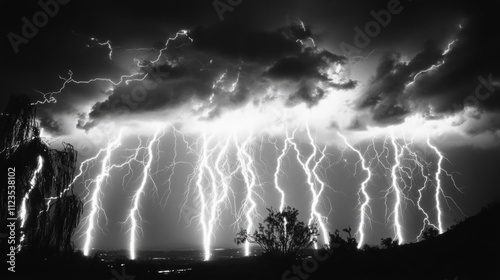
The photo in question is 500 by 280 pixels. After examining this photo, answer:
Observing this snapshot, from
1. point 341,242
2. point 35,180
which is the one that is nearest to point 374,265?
point 341,242

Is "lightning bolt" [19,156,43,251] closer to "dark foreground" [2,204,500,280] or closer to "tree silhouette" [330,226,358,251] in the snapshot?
"dark foreground" [2,204,500,280]

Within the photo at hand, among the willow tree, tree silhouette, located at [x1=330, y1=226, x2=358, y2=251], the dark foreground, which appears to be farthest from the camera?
tree silhouette, located at [x1=330, y1=226, x2=358, y2=251]

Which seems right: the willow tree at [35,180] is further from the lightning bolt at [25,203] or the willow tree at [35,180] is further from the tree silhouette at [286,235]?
the tree silhouette at [286,235]

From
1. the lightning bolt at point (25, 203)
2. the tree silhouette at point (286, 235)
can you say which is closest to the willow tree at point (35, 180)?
the lightning bolt at point (25, 203)

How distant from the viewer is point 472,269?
10094 mm

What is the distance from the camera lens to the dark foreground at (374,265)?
844cm

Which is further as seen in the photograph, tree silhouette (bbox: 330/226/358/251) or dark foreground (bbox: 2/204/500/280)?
tree silhouette (bbox: 330/226/358/251)

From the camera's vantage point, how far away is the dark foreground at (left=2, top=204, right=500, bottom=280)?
8.44 metres

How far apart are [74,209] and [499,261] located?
1276cm

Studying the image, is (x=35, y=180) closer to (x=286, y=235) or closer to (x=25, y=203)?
(x=25, y=203)

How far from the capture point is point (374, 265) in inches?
525

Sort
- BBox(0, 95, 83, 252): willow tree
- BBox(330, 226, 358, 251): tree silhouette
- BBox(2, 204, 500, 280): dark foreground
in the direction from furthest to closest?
BBox(330, 226, 358, 251): tree silhouette → BBox(2, 204, 500, 280): dark foreground → BBox(0, 95, 83, 252): willow tree

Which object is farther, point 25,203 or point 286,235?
point 286,235

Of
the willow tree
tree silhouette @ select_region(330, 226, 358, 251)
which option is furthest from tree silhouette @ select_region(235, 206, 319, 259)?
the willow tree
